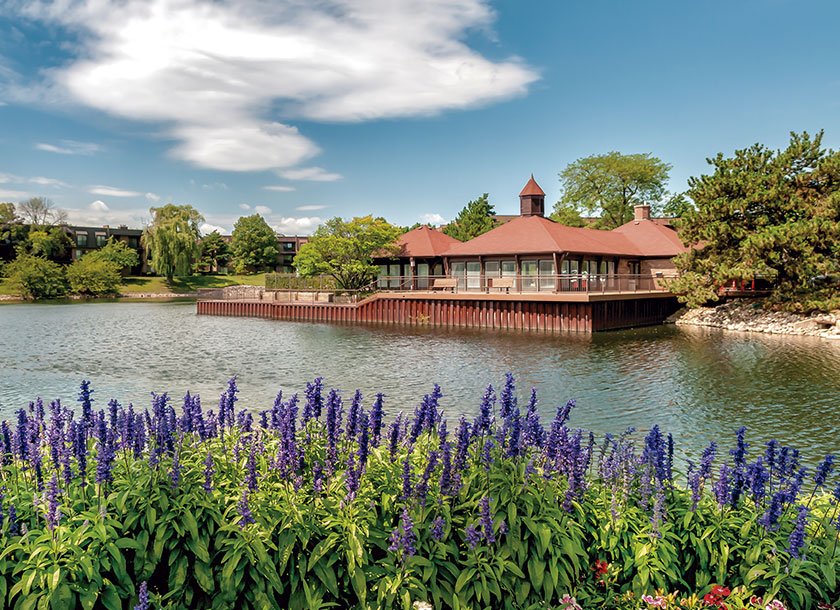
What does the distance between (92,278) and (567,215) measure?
63082 mm

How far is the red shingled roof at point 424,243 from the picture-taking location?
4822cm

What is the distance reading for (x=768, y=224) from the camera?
35.5 metres

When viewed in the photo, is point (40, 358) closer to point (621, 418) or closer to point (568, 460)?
point (621, 418)

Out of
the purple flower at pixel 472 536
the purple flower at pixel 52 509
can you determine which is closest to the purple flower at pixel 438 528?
the purple flower at pixel 472 536

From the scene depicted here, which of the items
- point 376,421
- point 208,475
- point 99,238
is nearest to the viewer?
point 208,475

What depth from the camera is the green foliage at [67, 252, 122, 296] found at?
77.8 m

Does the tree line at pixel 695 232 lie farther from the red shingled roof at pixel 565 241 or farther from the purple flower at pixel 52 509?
the purple flower at pixel 52 509

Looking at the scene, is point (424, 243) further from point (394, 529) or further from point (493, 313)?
point (394, 529)

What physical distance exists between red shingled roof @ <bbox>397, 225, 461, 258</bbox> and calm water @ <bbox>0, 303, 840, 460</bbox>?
41.0 ft

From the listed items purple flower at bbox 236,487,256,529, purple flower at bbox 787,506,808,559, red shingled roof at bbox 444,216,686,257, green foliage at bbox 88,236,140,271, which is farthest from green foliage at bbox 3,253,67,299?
purple flower at bbox 787,506,808,559

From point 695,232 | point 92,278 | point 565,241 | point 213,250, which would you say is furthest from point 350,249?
point 213,250

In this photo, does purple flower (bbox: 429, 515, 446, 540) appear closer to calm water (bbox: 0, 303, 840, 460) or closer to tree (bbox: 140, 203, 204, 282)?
calm water (bbox: 0, 303, 840, 460)

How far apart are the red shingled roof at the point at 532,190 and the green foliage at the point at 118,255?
63.6 meters

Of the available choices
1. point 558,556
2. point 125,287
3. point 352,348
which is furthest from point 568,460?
point 125,287
